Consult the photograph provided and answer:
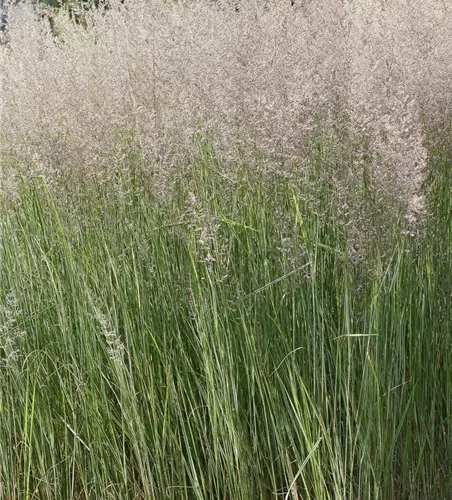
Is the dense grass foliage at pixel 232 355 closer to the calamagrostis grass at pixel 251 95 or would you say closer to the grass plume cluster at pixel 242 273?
the grass plume cluster at pixel 242 273

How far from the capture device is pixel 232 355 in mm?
2295

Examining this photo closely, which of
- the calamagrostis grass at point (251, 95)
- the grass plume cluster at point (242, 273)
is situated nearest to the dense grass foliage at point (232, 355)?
the grass plume cluster at point (242, 273)

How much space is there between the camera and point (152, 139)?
2.46 metres

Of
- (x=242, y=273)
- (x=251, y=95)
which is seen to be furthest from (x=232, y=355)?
(x=251, y=95)

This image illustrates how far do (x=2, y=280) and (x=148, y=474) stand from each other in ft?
3.10

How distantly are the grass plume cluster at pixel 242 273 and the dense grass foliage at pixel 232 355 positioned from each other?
0.04 feet

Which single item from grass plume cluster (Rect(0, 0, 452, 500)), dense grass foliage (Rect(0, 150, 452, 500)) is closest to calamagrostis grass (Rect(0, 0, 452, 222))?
grass plume cluster (Rect(0, 0, 452, 500))

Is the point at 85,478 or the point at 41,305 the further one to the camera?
the point at 41,305

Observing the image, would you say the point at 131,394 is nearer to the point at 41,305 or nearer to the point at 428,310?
the point at 41,305

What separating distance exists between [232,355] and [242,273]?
0.89ft

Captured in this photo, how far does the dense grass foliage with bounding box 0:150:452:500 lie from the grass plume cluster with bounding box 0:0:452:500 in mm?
13

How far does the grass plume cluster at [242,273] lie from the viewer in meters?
2.13

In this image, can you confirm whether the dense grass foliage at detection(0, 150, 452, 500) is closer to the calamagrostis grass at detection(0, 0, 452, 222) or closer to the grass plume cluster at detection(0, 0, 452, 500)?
the grass plume cluster at detection(0, 0, 452, 500)

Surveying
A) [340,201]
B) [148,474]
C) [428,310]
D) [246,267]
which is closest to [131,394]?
[148,474]
